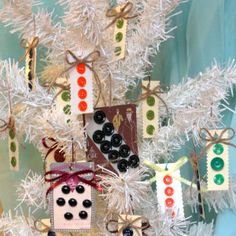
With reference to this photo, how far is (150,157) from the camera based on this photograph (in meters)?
0.90

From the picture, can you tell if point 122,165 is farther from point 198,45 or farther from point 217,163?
point 198,45

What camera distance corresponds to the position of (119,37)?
2.86 ft

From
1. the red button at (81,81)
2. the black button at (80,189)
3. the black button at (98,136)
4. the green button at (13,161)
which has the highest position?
the red button at (81,81)

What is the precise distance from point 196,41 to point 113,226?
17.4 inches

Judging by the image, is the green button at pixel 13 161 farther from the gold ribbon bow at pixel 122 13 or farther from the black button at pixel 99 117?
the gold ribbon bow at pixel 122 13

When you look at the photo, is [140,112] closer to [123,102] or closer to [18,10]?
[123,102]

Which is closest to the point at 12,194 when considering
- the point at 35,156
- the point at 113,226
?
the point at 35,156

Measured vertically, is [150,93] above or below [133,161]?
above

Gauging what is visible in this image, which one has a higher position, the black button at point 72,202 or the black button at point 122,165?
the black button at point 122,165

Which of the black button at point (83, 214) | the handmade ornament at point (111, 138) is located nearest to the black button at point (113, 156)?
the handmade ornament at point (111, 138)

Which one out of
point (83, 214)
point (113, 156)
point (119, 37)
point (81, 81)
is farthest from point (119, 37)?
point (83, 214)

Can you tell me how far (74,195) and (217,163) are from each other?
263 millimetres

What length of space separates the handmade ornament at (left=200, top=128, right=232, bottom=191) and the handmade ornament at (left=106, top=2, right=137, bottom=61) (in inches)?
8.5

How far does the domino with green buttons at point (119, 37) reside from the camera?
87cm
